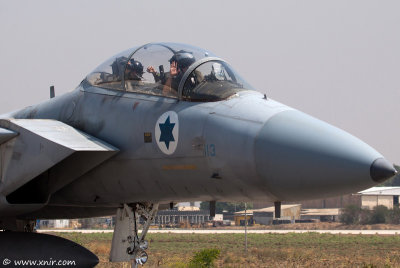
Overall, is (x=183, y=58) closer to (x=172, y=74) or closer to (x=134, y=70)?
(x=172, y=74)

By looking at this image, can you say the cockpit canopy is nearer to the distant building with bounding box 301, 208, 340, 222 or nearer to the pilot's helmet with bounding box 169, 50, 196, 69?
the pilot's helmet with bounding box 169, 50, 196, 69

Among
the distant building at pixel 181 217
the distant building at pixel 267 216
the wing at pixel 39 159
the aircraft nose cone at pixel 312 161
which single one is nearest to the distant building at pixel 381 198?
the distant building at pixel 267 216

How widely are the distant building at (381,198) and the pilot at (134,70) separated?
81.2 meters

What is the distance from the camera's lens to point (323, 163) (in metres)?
7.30

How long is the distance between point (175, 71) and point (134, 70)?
798 mm

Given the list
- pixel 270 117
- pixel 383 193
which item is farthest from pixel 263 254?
pixel 383 193

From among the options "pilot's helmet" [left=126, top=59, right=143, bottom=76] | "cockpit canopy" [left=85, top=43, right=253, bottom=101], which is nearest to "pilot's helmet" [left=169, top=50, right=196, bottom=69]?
"cockpit canopy" [left=85, top=43, right=253, bottom=101]

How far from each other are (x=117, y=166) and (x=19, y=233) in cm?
230

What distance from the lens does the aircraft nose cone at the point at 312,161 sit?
7168 mm

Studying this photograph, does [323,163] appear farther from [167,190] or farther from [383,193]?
[383,193]

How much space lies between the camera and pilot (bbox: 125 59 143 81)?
979 centimetres

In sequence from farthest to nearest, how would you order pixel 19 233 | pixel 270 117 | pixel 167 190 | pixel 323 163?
1. pixel 19 233
2. pixel 167 190
3. pixel 270 117
4. pixel 323 163

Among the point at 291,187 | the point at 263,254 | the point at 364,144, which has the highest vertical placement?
the point at 364,144

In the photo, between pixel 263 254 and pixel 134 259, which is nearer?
pixel 134 259
